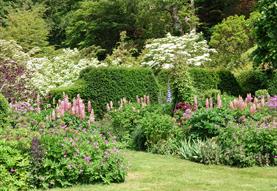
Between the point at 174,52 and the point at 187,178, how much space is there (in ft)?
49.5

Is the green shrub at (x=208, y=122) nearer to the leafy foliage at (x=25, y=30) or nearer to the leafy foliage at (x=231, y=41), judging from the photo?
the leafy foliage at (x=231, y=41)

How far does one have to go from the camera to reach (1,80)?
16.2 metres

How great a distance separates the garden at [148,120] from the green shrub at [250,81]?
42 mm

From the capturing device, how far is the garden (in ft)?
24.9

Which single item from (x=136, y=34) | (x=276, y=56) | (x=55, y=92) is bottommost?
(x=55, y=92)

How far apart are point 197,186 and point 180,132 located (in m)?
3.82

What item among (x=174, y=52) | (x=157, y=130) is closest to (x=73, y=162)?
(x=157, y=130)

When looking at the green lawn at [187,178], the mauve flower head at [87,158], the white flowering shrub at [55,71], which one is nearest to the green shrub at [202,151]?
the green lawn at [187,178]

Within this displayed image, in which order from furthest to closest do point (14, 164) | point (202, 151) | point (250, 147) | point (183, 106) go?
1. point (183, 106)
2. point (202, 151)
3. point (250, 147)
4. point (14, 164)

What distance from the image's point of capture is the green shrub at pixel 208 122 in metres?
10.4

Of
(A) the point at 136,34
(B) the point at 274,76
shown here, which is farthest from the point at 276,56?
(A) the point at 136,34

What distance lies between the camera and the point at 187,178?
8.20 metres

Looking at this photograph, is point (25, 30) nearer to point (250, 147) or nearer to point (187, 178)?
point (250, 147)

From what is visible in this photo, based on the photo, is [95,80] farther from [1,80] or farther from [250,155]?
[250,155]
